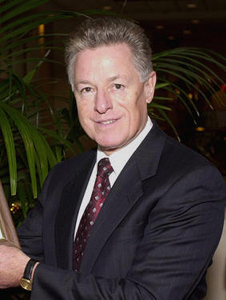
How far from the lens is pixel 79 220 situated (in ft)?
4.74

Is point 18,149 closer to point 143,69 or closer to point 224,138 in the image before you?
point 143,69

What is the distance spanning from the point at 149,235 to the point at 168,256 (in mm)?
70

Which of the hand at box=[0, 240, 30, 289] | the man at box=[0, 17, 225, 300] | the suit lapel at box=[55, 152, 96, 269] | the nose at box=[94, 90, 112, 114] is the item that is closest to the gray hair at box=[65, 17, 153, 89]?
the man at box=[0, 17, 225, 300]

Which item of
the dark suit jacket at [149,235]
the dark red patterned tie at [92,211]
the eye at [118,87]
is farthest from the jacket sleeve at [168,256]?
the eye at [118,87]

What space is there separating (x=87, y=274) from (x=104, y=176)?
29cm

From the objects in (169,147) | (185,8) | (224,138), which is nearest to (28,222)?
(169,147)

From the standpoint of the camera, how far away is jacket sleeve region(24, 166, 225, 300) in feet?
3.81

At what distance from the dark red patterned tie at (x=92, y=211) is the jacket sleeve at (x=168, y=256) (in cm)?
18

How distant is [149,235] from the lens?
3.99ft

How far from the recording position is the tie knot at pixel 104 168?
145cm

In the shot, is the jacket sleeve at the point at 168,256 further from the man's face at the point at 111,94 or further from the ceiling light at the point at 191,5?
the ceiling light at the point at 191,5

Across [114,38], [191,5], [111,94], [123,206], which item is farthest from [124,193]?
[191,5]

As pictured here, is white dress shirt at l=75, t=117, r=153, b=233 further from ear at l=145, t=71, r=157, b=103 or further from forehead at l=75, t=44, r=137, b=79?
forehead at l=75, t=44, r=137, b=79

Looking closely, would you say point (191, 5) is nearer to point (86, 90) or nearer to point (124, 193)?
point (86, 90)
